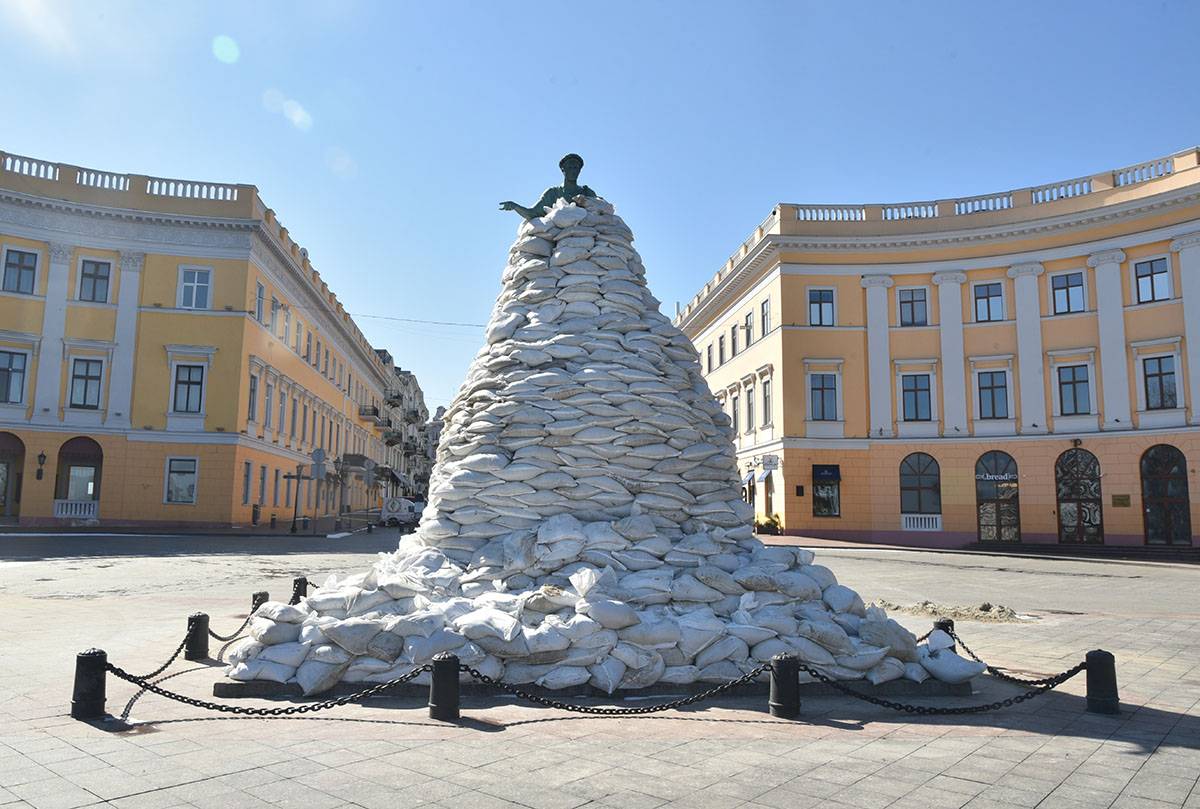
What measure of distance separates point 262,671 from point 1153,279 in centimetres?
3151

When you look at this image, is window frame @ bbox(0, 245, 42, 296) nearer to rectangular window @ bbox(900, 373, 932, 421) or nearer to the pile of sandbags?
the pile of sandbags

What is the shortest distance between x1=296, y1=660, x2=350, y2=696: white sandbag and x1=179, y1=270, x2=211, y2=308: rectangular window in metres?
28.3

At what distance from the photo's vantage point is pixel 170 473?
100.0ft

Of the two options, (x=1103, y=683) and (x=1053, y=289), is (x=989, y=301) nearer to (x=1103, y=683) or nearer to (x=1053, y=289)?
(x=1053, y=289)

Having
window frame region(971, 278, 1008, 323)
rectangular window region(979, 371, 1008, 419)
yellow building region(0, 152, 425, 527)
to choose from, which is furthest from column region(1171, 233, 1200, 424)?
yellow building region(0, 152, 425, 527)

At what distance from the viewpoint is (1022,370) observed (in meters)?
31.1

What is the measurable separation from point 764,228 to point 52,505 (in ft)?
93.1

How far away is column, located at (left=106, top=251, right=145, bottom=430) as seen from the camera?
1191 inches

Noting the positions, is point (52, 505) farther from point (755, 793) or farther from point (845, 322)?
point (755, 793)

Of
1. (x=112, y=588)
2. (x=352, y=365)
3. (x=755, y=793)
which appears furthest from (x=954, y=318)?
(x=352, y=365)

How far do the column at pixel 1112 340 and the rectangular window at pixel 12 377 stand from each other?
122ft

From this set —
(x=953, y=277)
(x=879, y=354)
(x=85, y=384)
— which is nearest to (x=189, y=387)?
(x=85, y=384)

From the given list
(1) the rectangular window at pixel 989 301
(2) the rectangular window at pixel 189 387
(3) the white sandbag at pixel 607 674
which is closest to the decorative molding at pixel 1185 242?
(1) the rectangular window at pixel 989 301

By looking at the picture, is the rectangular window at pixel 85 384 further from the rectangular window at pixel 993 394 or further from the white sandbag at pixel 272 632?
the rectangular window at pixel 993 394
